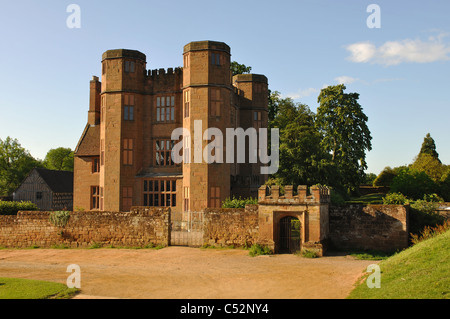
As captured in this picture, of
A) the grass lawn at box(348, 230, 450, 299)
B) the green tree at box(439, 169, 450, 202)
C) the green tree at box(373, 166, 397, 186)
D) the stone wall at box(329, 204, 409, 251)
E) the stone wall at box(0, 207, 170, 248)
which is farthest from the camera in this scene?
the green tree at box(373, 166, 397, 186)

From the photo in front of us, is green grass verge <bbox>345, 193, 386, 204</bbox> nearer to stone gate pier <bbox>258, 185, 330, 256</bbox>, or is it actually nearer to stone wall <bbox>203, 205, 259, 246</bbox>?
stone gate pier <bbox>258, 185, 330, 256</bbox>

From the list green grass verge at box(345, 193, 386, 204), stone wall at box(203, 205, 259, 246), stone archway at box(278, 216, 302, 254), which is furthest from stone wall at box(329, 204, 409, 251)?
green grass verge at box(345, 193, 386, 204)

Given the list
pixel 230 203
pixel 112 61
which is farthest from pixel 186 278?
pixel 112 61

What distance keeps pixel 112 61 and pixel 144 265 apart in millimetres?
19556

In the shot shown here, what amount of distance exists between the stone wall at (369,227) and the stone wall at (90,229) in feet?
31.0

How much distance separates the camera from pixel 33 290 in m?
12.9

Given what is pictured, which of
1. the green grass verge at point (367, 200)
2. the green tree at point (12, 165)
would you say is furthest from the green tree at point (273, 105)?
the green tree at point (12, 165)

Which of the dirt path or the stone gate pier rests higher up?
the stone gate pier

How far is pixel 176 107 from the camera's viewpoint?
104 feet

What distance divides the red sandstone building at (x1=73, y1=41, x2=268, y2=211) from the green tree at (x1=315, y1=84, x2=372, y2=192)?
40.4 feet

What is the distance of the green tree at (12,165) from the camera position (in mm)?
60656

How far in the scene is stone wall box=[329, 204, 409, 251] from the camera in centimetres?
2002

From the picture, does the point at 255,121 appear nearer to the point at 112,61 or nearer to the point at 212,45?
the point at 212,45

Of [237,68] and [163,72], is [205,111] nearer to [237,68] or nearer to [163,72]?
[163,72]
